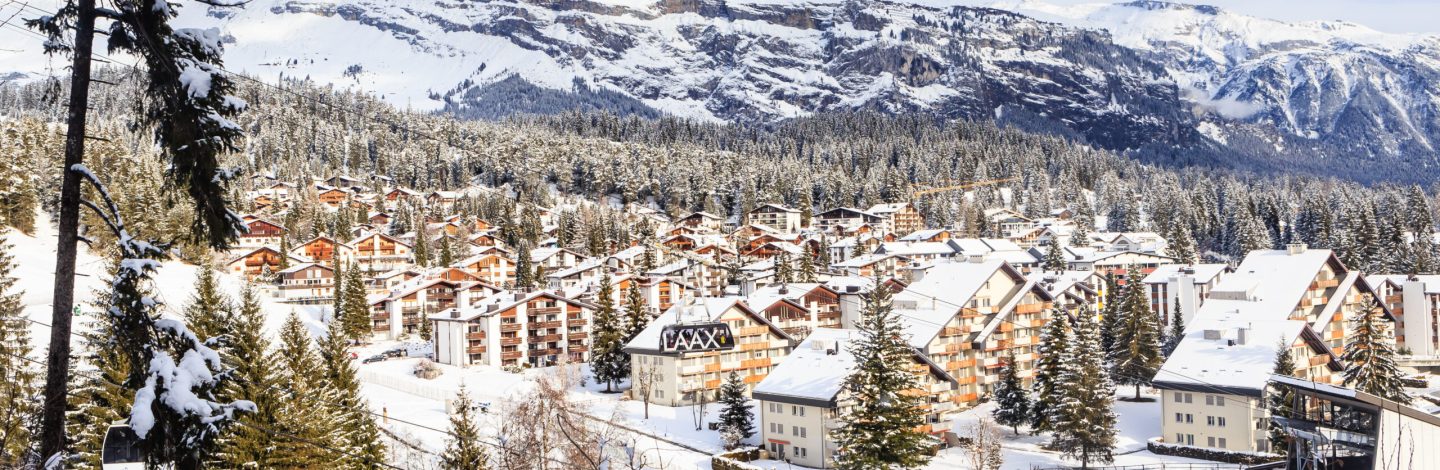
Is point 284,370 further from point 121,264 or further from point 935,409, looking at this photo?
point 935,409

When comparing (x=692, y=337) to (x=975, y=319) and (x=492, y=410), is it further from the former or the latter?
(x=975, y=319)

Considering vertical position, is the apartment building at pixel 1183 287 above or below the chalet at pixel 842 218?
below

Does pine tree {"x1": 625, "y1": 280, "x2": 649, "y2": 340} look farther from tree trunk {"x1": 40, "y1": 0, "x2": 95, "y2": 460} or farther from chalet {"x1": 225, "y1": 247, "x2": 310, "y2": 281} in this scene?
tree trunk {"x1": 40, "y1": 0, "x2": 95, "y2": 460}

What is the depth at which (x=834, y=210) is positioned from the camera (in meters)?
150

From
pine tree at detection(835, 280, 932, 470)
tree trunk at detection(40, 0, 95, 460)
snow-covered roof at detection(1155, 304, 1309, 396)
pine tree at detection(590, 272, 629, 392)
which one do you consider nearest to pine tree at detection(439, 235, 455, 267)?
pine tree at detection(590, 272, 629, 392)

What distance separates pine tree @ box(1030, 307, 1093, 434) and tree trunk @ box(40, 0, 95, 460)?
1982 inches

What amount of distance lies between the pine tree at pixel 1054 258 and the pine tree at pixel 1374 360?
49892 millimetres

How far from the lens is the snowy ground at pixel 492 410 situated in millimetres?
51125

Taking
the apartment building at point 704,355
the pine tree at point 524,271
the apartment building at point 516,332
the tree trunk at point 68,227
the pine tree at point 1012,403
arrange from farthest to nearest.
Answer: the pine tree at point 524,271 → the apartment building at point 516,332 → the apartment building at point 704,355 → the pine tree at point 1012,403 → the tree trunk at point 68,227

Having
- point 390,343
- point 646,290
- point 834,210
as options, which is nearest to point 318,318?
point 390,343

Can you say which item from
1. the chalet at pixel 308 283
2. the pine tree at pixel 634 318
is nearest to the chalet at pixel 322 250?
the chalet at pixel 308 283

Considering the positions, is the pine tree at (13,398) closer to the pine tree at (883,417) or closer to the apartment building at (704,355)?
the pine tree at (883,417)

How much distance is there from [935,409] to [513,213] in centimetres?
9761

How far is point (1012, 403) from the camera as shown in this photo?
5897 cm
